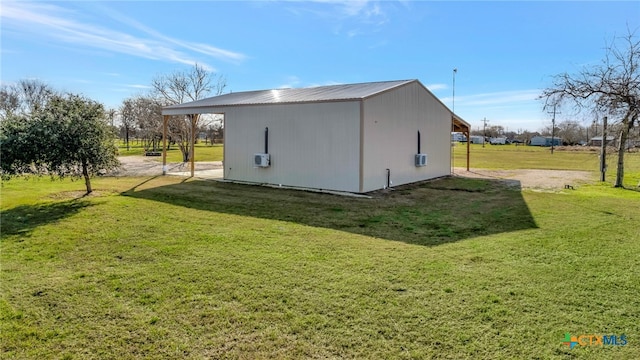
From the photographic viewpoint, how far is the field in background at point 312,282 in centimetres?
284

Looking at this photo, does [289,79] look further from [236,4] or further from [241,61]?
[236,4]

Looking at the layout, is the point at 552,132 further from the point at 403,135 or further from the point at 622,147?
the point at 403,135

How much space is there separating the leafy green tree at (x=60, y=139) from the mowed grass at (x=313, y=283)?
1.08m

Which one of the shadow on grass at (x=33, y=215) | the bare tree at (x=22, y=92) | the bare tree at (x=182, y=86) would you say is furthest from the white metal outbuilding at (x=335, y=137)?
the bare tree at (x=22, y=92)

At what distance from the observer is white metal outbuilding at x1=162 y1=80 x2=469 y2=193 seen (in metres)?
10.2

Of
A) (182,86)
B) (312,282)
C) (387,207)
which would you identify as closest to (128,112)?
(182,86)

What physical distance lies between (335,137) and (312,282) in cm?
682

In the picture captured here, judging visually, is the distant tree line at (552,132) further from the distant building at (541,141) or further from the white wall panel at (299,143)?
the white wall panel at (299,143)

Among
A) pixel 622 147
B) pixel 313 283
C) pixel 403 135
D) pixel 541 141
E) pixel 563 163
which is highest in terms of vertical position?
pixel 541 141

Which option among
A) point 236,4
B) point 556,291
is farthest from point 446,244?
point 236,4

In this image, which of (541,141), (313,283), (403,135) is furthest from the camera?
(541,141)

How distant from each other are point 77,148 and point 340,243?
6.43 meters

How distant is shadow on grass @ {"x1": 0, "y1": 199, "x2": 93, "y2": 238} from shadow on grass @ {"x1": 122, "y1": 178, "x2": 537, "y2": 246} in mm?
1652

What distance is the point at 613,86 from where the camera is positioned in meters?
11.9
